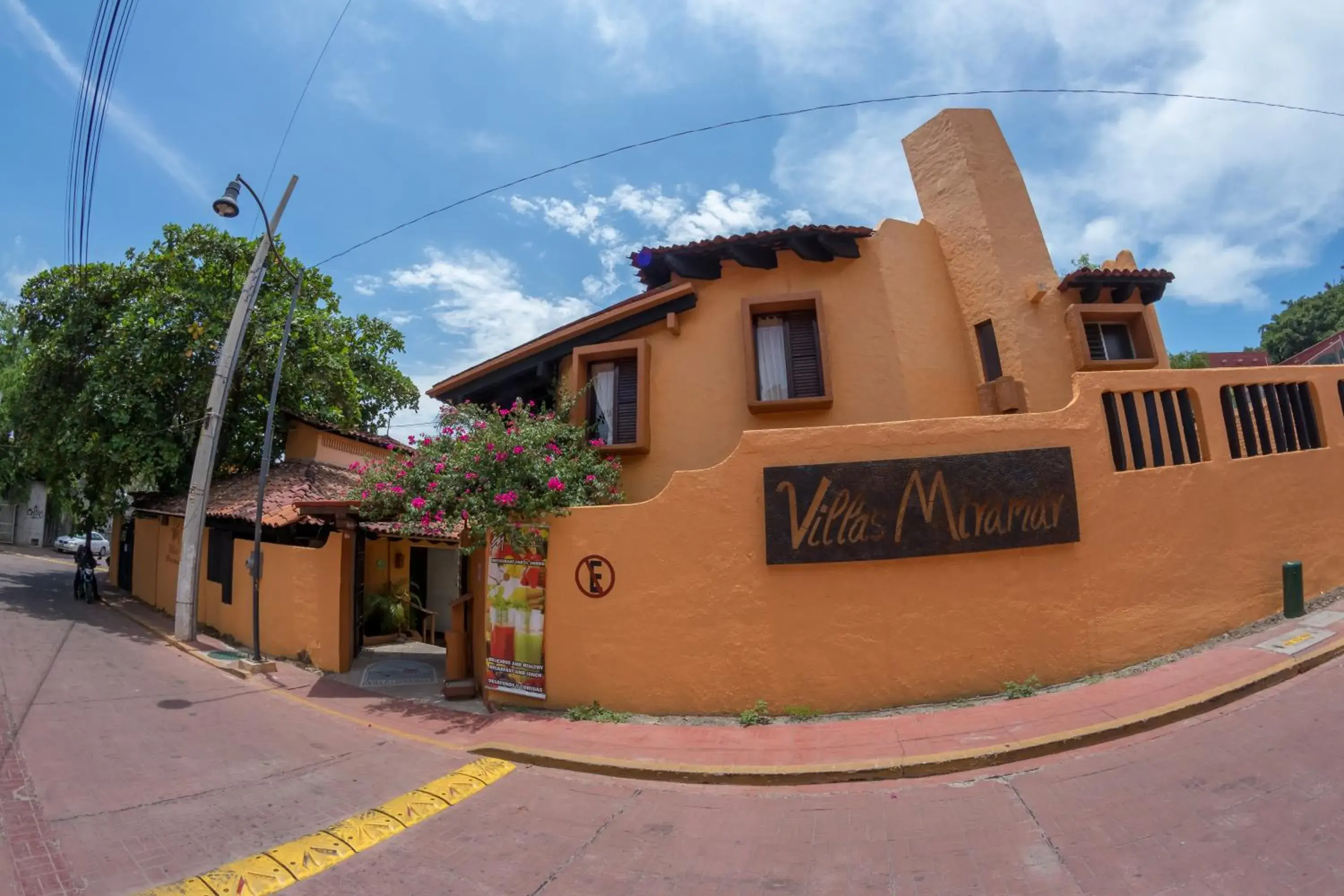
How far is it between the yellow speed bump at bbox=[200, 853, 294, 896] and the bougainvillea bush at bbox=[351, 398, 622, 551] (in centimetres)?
378

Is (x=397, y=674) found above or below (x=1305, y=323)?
below

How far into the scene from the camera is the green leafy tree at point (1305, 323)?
35969 mm

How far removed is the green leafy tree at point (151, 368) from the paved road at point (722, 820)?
988cm

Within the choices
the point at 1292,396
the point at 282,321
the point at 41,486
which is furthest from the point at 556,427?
the point at 41,486

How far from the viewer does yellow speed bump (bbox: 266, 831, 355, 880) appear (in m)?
4.39

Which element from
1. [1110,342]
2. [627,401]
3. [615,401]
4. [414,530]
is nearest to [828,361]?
[627,401]

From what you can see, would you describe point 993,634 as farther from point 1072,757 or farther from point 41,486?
point 41,486

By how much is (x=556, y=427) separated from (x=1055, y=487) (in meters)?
6.01

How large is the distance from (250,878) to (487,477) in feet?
14.5

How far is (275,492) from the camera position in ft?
43.6

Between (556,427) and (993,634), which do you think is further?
(556,427)

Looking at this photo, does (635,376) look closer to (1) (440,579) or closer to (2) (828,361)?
(2) (828,361)

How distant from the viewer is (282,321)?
51.4ft

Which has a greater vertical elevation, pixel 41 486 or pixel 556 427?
pixel 41 486
